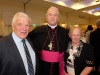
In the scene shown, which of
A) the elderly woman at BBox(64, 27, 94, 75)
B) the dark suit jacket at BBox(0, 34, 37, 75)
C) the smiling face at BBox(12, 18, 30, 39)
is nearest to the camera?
the dark suit jacket at BBox(0, 34, 37, 75)

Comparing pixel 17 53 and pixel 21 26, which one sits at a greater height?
pixel 21 26

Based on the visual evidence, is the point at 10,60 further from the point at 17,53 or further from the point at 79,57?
the point at 79,57

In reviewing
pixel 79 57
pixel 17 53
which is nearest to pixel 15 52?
pixel 17 53

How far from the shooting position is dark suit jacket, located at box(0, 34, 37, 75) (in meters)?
1.51

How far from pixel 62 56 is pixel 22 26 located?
2.74 ft

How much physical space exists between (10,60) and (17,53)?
10 cm

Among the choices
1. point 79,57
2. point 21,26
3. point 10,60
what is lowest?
point 79,57

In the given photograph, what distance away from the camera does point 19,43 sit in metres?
1.67

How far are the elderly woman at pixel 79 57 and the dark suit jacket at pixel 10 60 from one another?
2.45 feet

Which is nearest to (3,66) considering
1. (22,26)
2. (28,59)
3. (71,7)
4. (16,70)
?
(16,70)

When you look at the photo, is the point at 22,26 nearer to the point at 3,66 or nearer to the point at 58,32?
the point at 3,66

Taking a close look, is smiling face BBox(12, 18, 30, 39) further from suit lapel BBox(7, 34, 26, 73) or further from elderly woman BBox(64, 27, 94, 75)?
elderly woman BBox(64, 27, 94, 75)

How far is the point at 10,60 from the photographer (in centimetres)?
151

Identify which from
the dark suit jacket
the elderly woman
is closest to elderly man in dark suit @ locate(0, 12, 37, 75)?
the dark suit jacket
